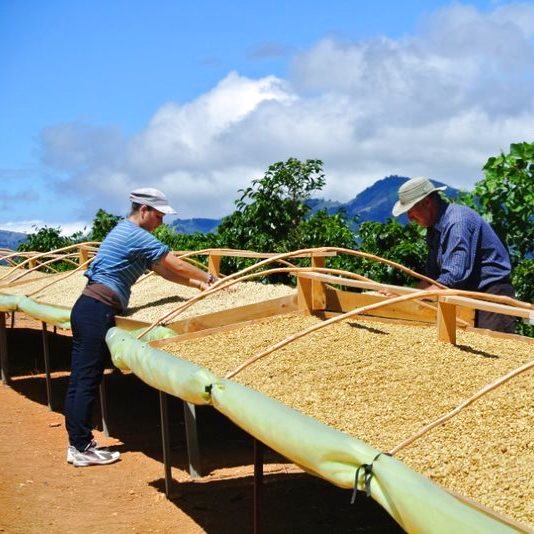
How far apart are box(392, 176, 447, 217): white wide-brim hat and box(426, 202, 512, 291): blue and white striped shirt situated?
19 centimetres

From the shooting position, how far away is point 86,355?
6023mm

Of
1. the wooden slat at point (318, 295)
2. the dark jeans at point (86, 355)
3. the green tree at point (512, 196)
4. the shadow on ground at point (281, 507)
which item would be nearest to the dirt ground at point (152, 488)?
the shadow on ground at point (281, 507)

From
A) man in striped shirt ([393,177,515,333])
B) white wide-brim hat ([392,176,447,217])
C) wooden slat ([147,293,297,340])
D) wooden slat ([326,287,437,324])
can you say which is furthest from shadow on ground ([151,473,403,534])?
white wide-brim hat ([392,176,447,217])

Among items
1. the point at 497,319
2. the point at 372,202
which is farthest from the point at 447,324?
the point at 372,202

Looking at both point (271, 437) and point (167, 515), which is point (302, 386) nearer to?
point (271, 437)

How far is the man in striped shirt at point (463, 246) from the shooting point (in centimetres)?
526

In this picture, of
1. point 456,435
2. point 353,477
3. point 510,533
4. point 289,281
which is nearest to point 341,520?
point 456,435

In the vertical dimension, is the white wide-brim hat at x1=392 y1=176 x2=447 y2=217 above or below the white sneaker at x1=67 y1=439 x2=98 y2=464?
above

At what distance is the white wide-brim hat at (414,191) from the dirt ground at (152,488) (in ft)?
5.90

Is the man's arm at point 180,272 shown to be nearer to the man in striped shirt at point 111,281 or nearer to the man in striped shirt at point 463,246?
the man in striped shirt at point 111,281

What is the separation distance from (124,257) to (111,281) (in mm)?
208

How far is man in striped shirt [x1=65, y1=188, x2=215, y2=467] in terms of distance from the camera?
234 inches

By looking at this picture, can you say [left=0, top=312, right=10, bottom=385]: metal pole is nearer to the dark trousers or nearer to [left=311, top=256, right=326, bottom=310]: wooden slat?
[left=311, top=256, right=326, bottom=310]: wooden slat

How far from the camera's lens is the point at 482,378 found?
12.5 feet
